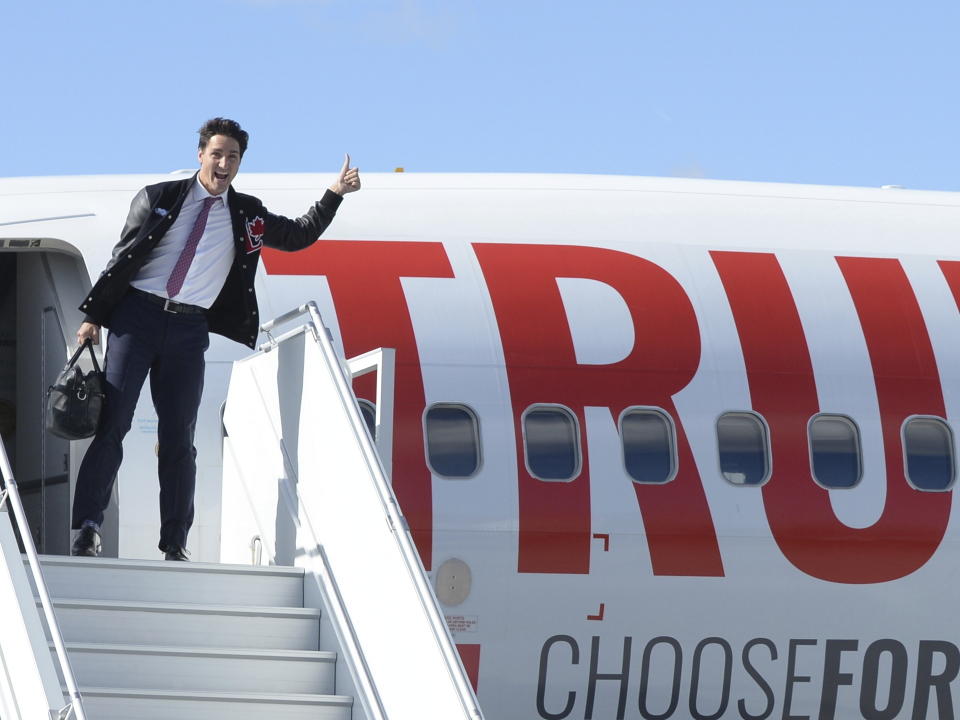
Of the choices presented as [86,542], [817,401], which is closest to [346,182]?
[86,542]

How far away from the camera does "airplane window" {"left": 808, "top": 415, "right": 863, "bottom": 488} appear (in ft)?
32.5

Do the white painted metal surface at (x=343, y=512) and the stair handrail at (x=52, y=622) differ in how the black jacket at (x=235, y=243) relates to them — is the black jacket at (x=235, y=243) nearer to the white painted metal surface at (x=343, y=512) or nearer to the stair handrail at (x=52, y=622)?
the white painted metal surface at (x=343, y=512)

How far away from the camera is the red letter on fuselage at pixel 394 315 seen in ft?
30.0

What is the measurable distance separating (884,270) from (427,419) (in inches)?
143

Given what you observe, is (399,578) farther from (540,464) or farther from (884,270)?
(884,270)

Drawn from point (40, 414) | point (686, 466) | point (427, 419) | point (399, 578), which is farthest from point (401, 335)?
point (399, 578)

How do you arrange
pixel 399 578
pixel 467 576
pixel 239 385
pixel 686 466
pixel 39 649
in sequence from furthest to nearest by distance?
pixel 686 466, pixel 467 576, pixel 239 385, pixel 399 578, pixel 39 649

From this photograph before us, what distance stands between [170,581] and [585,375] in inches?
146

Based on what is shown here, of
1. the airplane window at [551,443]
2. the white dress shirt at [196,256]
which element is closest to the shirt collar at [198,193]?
the white dress shirt at [196,256]

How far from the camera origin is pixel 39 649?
17.1 ft

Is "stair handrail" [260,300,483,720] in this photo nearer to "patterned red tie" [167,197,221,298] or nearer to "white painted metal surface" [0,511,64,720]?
"patterned red tie" [167,197,221,298]

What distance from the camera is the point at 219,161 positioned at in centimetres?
735

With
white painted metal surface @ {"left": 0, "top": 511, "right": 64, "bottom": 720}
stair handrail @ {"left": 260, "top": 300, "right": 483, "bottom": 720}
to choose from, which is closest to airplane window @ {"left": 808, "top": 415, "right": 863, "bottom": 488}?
stair handrail @ {"left": 260, "top": 300, "right": 483, "bottom": 720}

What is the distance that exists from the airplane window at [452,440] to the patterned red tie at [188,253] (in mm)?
2407
